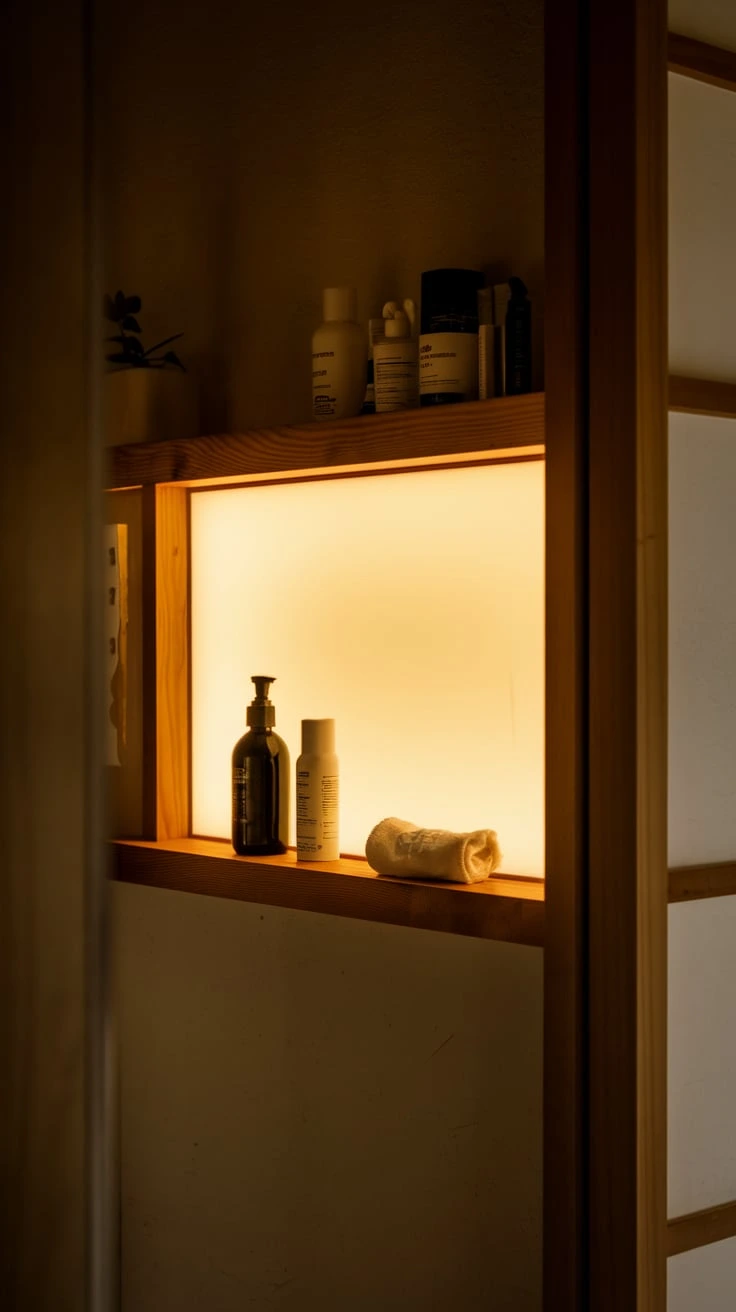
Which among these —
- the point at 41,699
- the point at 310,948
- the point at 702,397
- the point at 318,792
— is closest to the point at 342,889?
the point at 318,792

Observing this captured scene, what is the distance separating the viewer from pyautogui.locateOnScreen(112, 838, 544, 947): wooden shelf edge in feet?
3.20

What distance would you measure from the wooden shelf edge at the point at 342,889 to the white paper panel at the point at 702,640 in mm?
142

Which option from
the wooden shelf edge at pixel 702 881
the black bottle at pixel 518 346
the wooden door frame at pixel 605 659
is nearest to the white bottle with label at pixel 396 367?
the black bottle at pixel 518 346

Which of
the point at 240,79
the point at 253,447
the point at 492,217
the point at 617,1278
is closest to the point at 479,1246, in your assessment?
the point at 617,1278

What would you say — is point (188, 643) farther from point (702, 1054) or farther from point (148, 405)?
point (702, 1054)

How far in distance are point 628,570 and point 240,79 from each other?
0.81 meters

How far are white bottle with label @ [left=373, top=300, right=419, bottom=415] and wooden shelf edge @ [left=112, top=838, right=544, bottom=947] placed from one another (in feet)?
1.34

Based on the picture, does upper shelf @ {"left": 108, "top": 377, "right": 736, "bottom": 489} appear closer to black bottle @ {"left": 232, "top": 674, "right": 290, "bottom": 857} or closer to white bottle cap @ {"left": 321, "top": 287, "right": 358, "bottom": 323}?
white bottle cap @ {"left": 321, "top": 287, "right": 358, "bottom": 323}

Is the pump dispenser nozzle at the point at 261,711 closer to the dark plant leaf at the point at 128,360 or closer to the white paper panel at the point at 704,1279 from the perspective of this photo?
the dark plant leaf at the point at 128,360

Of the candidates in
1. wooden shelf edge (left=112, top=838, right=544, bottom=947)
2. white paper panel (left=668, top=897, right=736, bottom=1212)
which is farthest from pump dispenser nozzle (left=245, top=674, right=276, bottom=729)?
white paper panel (left=668, top=897, right=736, bottom=1212)

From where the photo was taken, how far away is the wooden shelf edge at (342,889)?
0.98 m

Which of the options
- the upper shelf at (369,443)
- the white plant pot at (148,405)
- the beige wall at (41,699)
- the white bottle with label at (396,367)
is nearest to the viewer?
the beige wall at (41,699)

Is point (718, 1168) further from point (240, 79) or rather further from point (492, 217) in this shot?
point (240, 79)

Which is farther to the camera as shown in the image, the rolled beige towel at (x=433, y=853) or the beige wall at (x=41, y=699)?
the rolled beige towel at (x=433, y=853)
